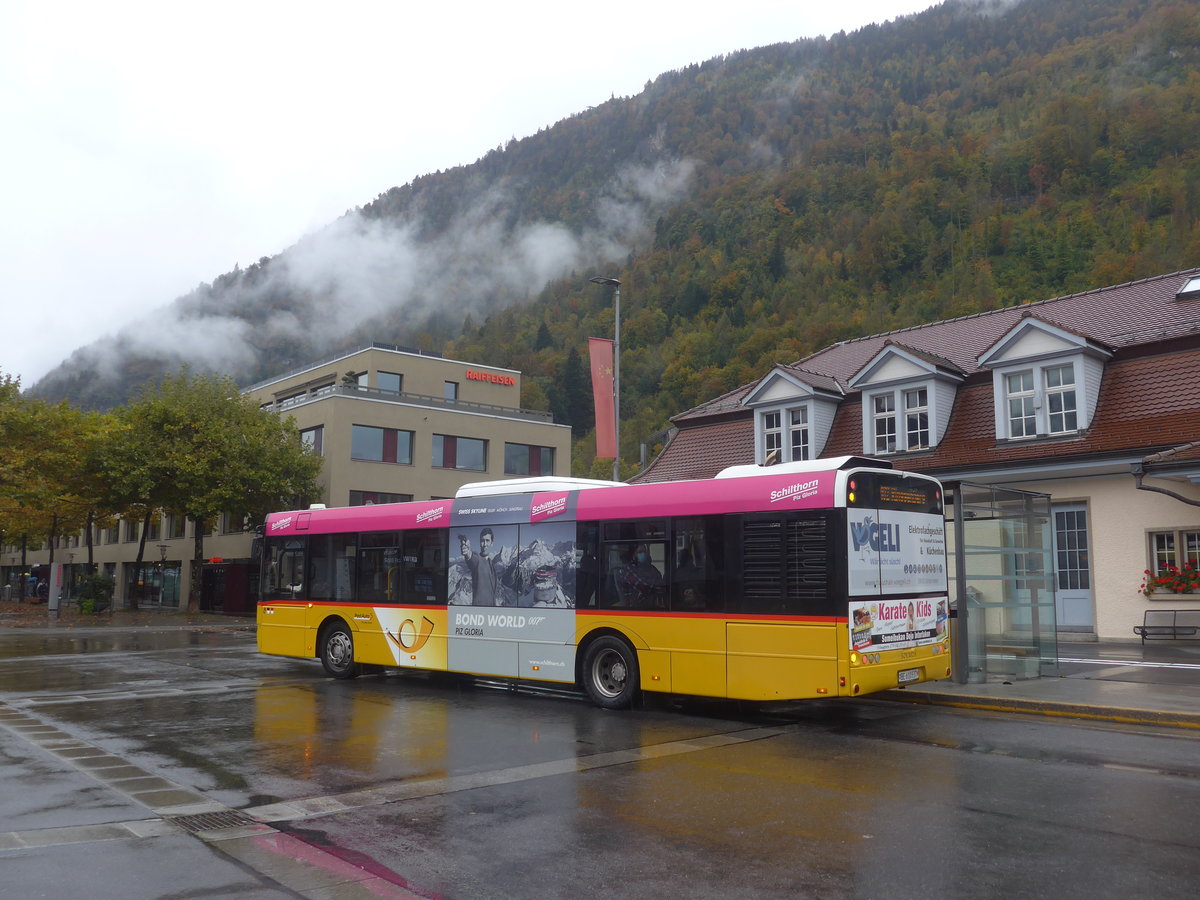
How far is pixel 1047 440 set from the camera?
20.7m

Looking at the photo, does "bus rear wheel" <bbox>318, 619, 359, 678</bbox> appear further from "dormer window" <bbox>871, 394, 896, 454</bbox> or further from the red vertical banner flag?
"dormer window" <bbox>871, 394, 896, 454</bbox>

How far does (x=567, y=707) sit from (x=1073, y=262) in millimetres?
81578

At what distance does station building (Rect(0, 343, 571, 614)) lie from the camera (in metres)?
45.8

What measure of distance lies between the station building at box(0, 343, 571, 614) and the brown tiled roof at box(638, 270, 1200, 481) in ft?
69.7

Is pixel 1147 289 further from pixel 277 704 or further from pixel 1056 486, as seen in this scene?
pixel 277 704

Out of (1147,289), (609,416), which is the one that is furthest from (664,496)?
(1147,289)

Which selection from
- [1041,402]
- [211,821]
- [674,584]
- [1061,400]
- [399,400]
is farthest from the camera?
[399,400]

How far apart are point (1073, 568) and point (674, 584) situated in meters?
12.9

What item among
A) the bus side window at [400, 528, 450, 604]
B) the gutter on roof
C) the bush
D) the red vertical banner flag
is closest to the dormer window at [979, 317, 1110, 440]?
the gutter on roof

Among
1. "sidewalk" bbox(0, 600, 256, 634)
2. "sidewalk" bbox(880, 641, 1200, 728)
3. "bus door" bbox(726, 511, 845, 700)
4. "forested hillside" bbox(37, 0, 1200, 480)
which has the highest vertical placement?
"forested hillside" bbox(37, 0, 1200, 480)

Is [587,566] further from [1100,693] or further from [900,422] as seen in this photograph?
[900,422]

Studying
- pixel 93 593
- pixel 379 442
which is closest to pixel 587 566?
pixel 93 593

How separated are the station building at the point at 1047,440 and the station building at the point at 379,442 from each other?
81.7ft

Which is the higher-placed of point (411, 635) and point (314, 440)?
point (314, 440)
